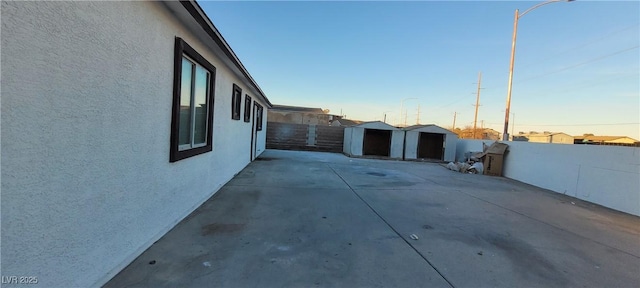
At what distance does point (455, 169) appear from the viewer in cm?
1187

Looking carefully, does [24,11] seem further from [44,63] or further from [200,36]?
[200,36]

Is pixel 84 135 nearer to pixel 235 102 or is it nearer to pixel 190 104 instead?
pixel 190 104

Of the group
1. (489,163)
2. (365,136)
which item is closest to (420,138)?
(365,136)

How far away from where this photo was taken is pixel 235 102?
7.16 meters

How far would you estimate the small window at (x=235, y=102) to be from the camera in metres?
6.77

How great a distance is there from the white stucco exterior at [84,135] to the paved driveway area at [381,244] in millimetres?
481

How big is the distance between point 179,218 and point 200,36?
8.54ft

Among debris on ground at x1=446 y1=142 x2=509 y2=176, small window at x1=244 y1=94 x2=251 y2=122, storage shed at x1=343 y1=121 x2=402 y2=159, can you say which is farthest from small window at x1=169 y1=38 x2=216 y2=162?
storage shed at x1=343 y1=121 x2=402 y2=159

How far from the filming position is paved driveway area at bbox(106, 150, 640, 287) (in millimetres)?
2551

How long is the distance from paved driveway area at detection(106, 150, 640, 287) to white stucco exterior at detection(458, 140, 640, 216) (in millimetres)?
1013

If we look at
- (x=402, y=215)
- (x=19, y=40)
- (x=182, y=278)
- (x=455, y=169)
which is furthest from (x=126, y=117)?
(x=455, y=169)

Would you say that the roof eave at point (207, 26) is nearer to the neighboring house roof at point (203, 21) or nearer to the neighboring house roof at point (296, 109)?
the neighboring house roof at point (203, 21)

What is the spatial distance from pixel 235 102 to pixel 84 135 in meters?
5.34

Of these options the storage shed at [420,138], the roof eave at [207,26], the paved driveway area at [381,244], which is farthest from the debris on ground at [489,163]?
the roof eave at [207,26]
